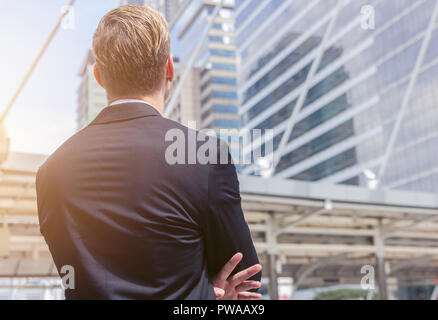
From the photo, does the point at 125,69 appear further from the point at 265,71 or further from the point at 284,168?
the point at 265,71

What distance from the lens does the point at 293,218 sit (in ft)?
39.9

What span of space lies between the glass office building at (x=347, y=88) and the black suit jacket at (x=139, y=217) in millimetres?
57152

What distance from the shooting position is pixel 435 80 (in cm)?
6225

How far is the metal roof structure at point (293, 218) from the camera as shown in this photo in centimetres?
963

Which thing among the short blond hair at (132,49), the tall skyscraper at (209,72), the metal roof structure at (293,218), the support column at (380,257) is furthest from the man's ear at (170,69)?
the tall skyscraper at (209,72)

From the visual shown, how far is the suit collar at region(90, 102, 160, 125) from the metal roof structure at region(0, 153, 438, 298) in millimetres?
7286

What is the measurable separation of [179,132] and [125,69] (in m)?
0.18

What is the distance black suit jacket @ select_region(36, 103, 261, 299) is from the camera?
971 mm

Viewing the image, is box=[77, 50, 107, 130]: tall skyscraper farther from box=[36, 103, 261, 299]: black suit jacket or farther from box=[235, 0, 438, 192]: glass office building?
box=[235, 0, 438, 192]: glass office building

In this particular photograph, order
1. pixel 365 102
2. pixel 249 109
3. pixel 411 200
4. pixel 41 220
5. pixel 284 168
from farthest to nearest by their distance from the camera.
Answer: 1. pixel 249 109
2. pixel 284 168
3. pixel 365 102
4. pixel 411 200
5. pixel 41 220

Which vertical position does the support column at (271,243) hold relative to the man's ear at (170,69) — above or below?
above

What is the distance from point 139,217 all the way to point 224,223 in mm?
156

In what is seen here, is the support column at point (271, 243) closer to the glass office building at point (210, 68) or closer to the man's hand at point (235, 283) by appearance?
the man's hand at point (235, 283)
